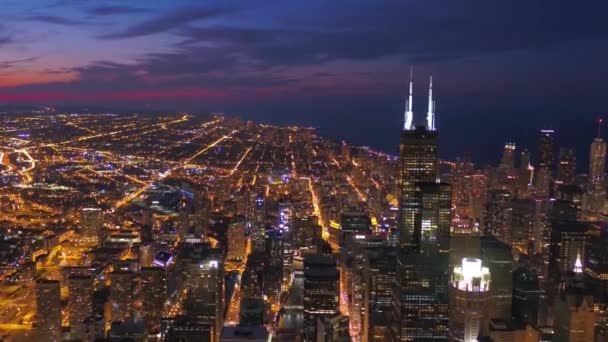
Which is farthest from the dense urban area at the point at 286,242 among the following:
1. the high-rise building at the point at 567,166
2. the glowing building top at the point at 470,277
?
the high-rise building at the point at 567,166

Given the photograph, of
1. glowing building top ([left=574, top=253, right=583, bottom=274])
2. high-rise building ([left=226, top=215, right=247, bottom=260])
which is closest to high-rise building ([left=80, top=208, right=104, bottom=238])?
high-rise building ([left=226, top=215, right=247, bottom=260])

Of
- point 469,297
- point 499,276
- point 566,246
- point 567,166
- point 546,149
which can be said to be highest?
point 546,149

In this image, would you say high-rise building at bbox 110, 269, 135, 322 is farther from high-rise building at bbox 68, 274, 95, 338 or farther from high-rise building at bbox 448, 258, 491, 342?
high-rise building at bbox 448, 258, 491, 342

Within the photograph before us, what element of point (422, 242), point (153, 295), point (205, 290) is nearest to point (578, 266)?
point (422, 242)

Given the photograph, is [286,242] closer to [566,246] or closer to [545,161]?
[566,246]

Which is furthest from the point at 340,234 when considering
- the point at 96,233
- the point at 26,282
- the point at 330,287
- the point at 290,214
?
the point at 26,282

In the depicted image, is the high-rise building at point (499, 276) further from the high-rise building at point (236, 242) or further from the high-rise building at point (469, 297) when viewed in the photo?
the high-rise building at point (236, 242)
